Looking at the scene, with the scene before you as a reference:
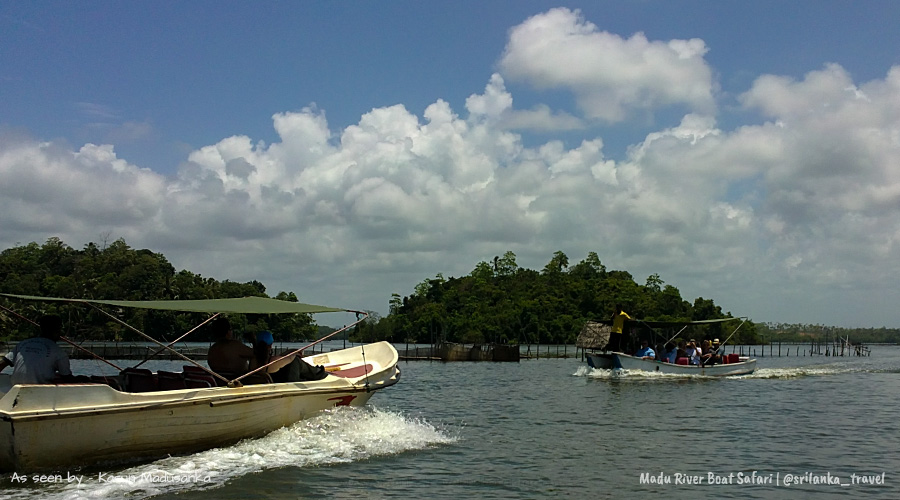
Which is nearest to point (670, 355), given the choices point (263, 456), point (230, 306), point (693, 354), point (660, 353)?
point (660, 353)

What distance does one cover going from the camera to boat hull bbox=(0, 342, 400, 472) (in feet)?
28.3

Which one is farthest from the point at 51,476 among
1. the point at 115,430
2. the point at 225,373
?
the point at 225,373

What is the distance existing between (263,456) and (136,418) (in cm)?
185

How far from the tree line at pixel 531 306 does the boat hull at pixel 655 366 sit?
6456cm

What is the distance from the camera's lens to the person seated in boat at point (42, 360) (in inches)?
372

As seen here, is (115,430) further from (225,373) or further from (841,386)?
(841,386)

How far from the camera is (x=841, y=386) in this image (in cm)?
2873

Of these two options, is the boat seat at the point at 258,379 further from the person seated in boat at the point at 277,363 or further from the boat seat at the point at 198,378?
the boat seat at the point at 198,378

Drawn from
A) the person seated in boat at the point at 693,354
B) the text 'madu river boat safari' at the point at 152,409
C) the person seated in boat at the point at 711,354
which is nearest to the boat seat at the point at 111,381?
the text 'madu river boat safari' at the point at 152,409

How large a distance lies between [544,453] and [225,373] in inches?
209

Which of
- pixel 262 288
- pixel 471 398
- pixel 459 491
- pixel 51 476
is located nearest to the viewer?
pixel 51 476

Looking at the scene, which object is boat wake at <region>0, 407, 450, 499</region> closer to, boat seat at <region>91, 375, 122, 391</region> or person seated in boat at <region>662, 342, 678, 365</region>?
boat seat at <region>91, 375, 122, 391</region>

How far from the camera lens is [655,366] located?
29.9 metres

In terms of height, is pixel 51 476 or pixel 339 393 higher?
pixel 339 393
